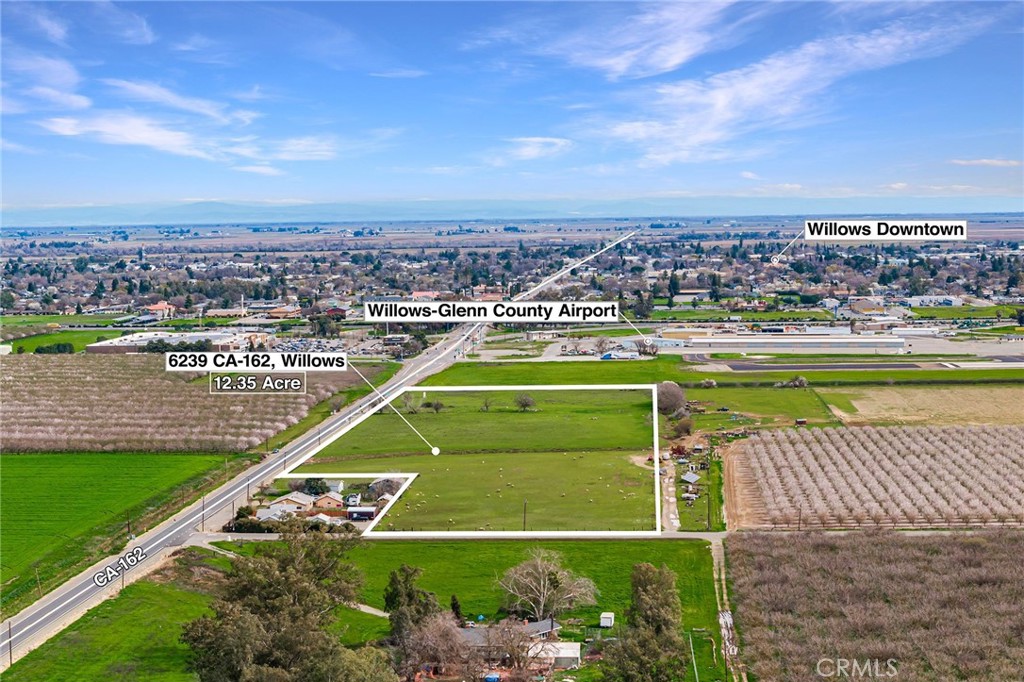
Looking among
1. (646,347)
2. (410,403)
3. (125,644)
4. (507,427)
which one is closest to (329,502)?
(125,644)

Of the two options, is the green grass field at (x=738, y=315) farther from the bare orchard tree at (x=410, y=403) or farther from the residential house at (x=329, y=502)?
the residential house at (x=329, y=502)

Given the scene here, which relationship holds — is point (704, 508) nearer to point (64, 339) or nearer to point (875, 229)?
point (875, 229)

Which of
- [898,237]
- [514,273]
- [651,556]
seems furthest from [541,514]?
[514,273]

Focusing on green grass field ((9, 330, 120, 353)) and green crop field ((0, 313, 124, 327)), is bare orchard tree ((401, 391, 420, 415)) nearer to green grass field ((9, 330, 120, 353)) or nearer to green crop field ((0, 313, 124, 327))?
green grass field ((9, 330, 120, 353))

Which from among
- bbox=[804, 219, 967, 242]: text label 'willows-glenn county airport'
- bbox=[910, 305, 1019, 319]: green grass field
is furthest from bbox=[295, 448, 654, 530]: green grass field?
bbox=[910, 305, 1019, 319]: green grass field

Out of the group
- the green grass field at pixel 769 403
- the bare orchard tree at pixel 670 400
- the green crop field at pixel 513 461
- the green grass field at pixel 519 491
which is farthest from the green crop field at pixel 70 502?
the green grass field at pixel 769 403

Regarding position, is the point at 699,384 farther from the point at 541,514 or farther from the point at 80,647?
the point at 80,647

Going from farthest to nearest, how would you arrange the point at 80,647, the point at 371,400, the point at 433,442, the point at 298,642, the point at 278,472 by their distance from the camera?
1. the point at 371,400
2. the point at 433,442
3. the point at 278,472
4. the point at 80,647
5. the point at 298,642
